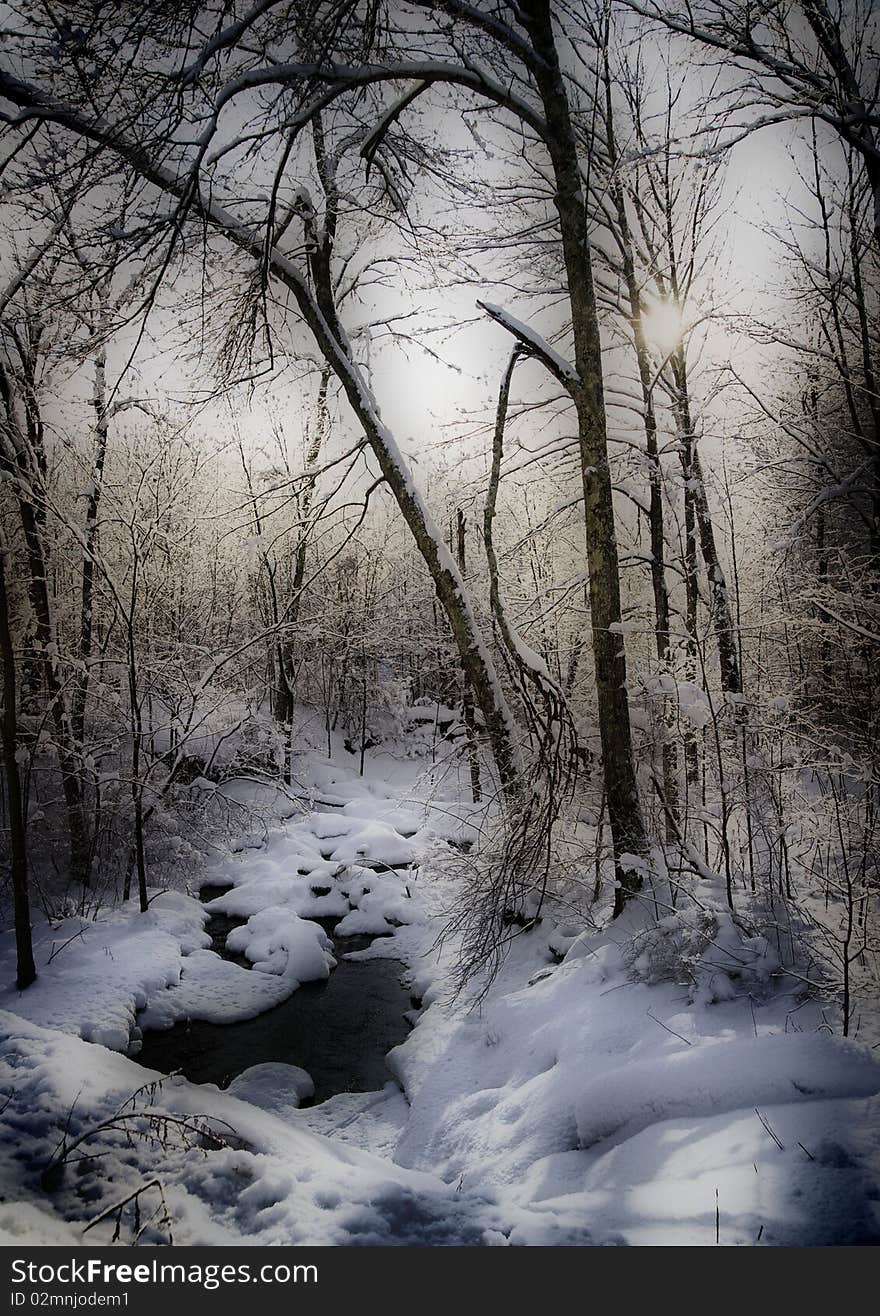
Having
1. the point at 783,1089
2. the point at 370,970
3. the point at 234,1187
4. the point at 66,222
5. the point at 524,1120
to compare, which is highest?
the point at 66,222

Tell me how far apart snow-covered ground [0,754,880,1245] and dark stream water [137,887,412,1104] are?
0.28 metres

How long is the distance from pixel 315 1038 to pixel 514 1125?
2.99 m

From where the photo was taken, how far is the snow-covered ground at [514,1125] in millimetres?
2000

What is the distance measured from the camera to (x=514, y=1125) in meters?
3.19

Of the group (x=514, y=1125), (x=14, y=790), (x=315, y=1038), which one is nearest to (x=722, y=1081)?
(x=514, y=1125)

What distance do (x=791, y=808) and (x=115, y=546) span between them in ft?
34.9

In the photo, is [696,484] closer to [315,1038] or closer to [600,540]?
[600,540]

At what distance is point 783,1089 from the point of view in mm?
2338

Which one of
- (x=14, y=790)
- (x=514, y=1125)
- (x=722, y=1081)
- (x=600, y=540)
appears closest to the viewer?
(x=722, y=1081)

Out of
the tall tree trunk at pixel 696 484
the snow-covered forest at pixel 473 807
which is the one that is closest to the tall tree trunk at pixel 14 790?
the snow-covered forest at pixel 473 807

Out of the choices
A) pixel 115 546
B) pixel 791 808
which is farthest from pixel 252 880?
pixel 791 808

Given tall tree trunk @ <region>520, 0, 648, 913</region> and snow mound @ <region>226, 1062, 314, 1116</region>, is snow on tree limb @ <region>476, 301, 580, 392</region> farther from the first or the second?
snow mound @ <region>226, 1062, 314, 1116</region>

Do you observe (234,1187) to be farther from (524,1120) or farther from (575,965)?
(575,965)

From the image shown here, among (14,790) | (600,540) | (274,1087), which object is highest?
(600,540)
